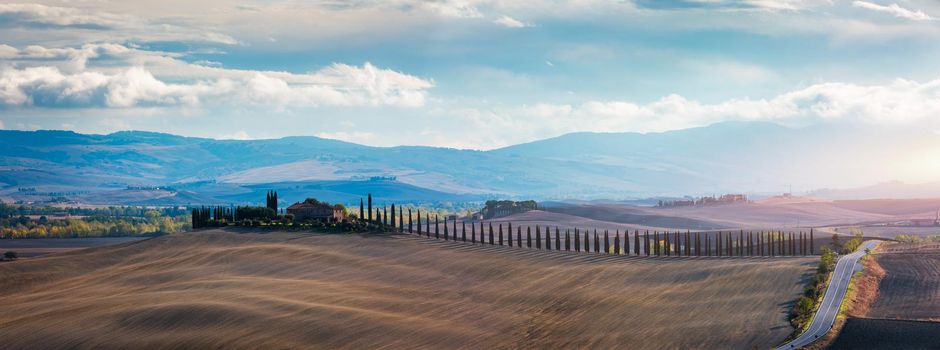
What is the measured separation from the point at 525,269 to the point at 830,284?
31.8 metres

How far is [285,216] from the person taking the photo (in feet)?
450

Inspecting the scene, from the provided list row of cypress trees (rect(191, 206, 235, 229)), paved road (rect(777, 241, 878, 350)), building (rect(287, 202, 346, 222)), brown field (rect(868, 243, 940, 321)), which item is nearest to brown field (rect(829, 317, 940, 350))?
paved road (rect(777, 241, 878, 350))

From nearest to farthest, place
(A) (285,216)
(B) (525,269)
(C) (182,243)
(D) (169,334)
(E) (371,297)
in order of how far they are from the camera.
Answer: (D) (169,334), (E) (371,297), (B) (525,269), (C) (182,243), (A) (285,216)

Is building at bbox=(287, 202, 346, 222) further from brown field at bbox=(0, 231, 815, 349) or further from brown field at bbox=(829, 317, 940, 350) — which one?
brown field at bbox=(829, 317, 940, 350)

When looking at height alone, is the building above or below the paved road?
above

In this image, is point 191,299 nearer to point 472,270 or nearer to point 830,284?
point 472,270

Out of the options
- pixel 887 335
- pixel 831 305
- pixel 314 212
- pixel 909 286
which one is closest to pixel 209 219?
pixel 314 212

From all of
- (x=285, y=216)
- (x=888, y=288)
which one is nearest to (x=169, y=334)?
(x=888, y=288)

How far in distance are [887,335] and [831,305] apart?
8875mm

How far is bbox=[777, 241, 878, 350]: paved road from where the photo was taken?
63.0 meters

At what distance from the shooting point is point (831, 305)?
71438 millimetres

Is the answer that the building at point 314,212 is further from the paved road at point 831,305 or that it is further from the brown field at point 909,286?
the brown field at point 909,286

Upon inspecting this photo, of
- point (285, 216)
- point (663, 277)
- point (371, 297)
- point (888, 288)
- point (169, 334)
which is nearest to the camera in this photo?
point (169, 334)

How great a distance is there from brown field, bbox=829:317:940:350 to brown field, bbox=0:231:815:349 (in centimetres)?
397
